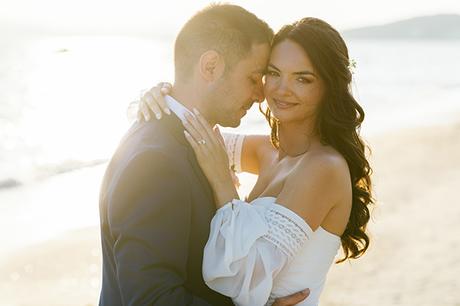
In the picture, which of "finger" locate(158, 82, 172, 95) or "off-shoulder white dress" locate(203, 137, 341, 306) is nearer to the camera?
"off-shoulder white dress" locate(203, 137, 341, 306)

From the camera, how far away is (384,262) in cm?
856

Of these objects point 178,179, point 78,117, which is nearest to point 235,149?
point 178,179

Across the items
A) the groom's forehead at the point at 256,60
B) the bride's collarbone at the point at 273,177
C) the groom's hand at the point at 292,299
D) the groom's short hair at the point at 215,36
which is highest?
the groom's short hair at the point at 215,36

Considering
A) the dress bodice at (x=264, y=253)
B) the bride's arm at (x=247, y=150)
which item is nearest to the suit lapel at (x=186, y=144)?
the dress bodice at (x=264, y=253)

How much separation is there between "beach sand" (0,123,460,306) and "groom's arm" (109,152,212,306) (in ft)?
12.8

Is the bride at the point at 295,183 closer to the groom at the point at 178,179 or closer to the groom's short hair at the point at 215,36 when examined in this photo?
the groom at the point at 178,179

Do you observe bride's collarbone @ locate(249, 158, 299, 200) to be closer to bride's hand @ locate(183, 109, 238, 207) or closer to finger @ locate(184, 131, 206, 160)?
bride's hand @ locate(183, 109, 238, 207)

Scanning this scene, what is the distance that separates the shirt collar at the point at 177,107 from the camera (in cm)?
343

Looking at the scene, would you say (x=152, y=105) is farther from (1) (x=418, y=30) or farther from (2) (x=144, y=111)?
(1) (x=418, y=30)

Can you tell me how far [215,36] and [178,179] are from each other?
84 centimetres

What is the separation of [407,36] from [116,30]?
43684 millimetres

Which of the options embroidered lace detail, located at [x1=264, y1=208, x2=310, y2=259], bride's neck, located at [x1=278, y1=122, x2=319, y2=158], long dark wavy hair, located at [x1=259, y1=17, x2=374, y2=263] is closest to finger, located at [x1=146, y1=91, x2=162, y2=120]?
embroidered lace detail, located at [x1=264, y1=208, x2=310, y2=259]

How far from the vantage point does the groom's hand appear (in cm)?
390

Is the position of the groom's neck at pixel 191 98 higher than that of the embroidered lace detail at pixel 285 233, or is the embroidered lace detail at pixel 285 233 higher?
the groom's neck at pixel 191 98
